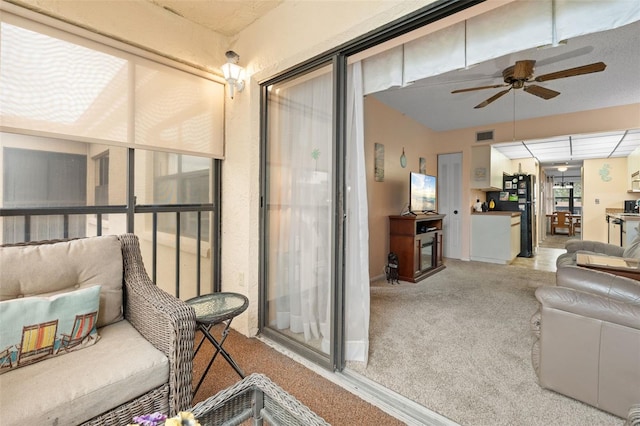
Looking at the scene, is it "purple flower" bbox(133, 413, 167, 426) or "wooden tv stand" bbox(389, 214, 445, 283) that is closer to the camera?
"purple flower" bbox(133, 413, 167, 426)

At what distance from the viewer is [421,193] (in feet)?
15.4

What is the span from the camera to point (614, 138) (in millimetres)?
5047

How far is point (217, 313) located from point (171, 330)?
0.30 m

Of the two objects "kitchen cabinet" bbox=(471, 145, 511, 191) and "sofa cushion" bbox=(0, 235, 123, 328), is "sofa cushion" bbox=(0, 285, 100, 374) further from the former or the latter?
"kitchen cabinet" bbox=(471, 145, 511, 191)

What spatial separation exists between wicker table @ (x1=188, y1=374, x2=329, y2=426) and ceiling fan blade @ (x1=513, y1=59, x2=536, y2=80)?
11.5ft

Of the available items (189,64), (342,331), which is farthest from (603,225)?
(189,64)

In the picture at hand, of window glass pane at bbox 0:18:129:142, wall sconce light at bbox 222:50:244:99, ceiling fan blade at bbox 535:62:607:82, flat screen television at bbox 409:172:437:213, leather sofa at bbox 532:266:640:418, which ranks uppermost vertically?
ceiling fan blade at bbox 535:62:607:82

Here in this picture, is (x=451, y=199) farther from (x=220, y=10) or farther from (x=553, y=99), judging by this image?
(x=220, y=10)

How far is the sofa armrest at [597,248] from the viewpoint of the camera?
3.20 meters

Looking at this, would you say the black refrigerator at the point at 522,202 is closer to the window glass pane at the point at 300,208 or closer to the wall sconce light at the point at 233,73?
the window glass pane at the point at 300,208

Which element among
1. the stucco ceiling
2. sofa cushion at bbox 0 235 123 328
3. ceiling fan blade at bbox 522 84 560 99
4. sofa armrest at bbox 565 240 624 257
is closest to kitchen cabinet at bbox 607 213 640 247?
sofa armrest at bbox 565 240 624 257

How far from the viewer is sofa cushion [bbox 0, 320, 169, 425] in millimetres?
988

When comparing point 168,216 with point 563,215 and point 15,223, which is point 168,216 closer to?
point 15,223

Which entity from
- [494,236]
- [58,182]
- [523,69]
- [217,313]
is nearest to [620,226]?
[494,236]
